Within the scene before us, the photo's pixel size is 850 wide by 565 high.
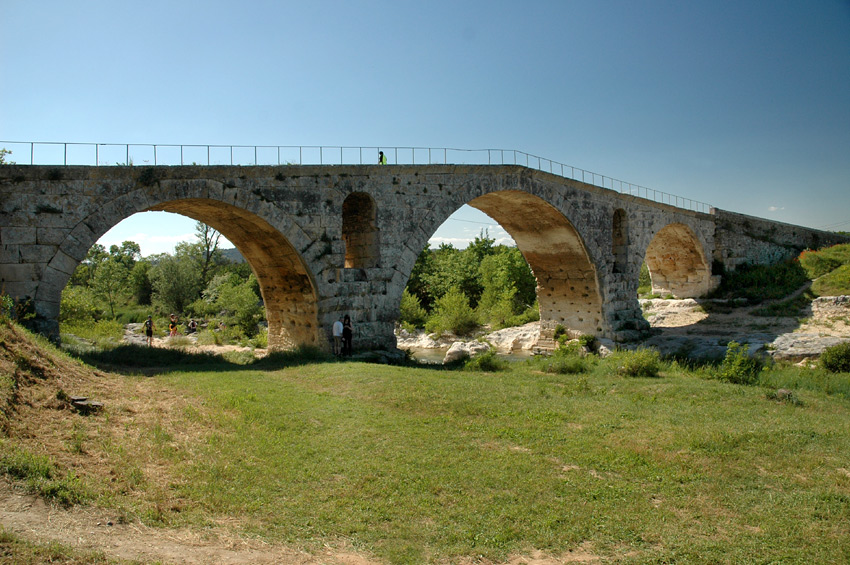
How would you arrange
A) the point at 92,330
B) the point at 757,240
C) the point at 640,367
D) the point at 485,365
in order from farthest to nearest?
1. the point at 757,240
2. the point at 92,330
3. the point at 485,365
4. the point at 640,367

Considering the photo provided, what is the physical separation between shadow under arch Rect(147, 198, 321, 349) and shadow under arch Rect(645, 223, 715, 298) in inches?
826

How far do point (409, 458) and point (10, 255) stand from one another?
29.5ft

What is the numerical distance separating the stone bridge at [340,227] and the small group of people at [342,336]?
15.7 inches

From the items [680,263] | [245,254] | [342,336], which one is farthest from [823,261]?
[245,254]

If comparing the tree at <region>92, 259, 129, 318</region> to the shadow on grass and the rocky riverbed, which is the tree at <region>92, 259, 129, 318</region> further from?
the shadow on grass

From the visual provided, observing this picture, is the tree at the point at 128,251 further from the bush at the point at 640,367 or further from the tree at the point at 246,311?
the bush at the point at 640,367

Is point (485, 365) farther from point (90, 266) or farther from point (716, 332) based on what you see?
point (90, 266)

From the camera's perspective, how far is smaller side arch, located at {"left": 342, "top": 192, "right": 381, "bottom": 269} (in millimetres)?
15867

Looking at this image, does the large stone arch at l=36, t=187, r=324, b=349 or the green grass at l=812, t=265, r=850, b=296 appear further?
the green grass at l=812, t=265, r=850, b=296

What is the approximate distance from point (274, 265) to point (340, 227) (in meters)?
2.34

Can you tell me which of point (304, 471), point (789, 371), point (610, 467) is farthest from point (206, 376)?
point (789, 371)

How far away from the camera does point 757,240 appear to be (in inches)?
1347

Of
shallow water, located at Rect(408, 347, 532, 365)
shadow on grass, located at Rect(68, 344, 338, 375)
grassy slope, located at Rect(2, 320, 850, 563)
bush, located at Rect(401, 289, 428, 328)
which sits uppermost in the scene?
bush, located at Rect(401, 289, 428, 328)

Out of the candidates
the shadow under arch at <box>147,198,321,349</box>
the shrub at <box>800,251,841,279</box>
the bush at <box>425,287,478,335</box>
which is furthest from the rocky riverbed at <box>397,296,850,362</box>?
the shadow under arch at <box>147,198,321,349</box>
